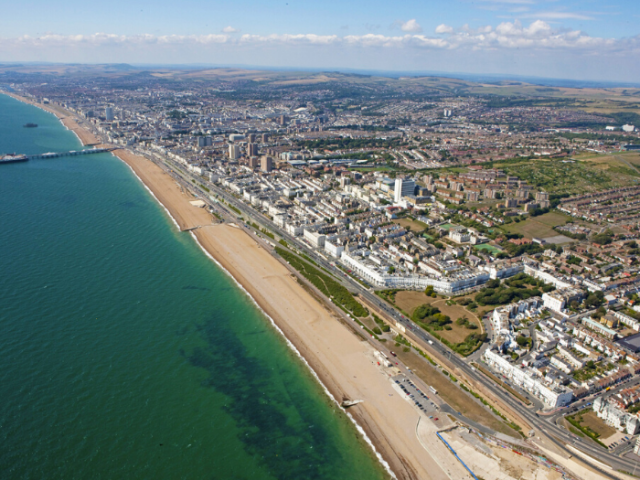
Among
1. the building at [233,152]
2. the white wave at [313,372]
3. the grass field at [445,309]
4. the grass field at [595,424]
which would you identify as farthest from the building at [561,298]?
the building at [233,152]

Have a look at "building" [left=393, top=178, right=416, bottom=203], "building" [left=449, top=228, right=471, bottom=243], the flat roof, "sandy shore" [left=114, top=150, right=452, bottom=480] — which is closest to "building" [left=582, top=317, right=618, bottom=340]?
the flat roof

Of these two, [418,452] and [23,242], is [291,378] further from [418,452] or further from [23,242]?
[23,242]

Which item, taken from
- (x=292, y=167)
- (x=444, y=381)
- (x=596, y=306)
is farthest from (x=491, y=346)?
(x=292, y=167)

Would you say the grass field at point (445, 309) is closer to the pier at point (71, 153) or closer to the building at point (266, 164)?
the building at point (266, 164)

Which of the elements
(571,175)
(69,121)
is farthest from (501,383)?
(69,121)

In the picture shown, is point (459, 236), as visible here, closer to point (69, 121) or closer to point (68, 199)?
point (68, 199)

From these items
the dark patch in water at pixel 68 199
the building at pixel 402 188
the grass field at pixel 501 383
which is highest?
the building at pixel 402 188

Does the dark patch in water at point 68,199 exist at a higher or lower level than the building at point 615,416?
higher
